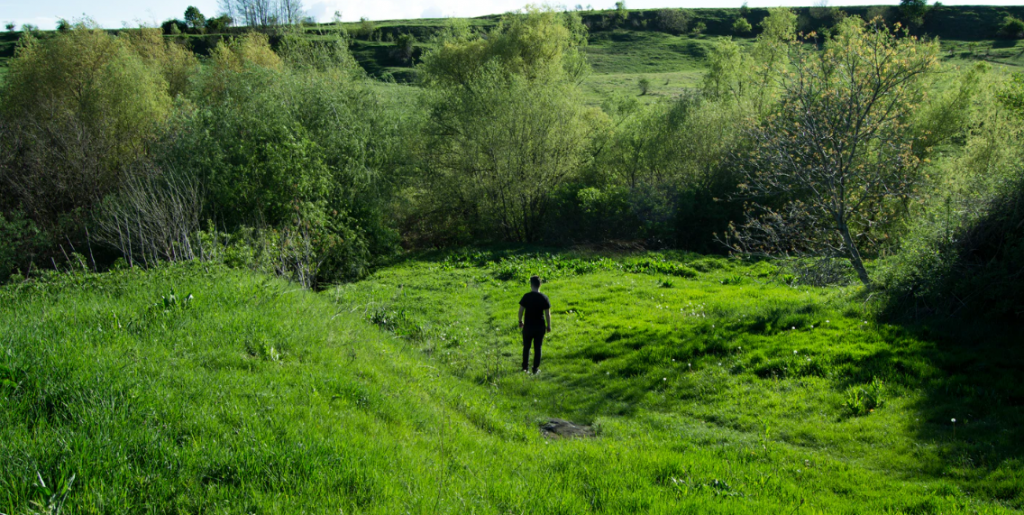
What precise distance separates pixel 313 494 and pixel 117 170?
3233cm

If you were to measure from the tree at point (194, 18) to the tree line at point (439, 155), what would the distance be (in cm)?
8047

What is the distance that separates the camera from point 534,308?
1126 centimetres

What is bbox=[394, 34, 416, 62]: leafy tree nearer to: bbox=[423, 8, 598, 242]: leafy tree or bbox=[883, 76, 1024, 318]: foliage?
bbox=[423, 8, 598, 242]: leafy tree

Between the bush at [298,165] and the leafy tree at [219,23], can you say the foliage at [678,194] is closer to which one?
the bush at [298,165]

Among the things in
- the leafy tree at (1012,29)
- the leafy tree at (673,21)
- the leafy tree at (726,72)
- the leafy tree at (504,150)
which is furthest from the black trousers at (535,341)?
the leafy tree at (1012,29)

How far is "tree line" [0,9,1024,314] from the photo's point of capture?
16.6 m

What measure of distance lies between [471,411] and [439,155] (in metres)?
27.3

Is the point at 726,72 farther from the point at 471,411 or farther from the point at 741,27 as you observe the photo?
the point at 741,27

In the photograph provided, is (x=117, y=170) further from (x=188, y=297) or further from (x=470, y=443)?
(x=470, y=443)

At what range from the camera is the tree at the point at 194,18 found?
106875 millimetres

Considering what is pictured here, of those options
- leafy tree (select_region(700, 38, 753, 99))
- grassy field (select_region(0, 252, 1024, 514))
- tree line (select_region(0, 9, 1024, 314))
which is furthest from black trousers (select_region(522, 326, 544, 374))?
leafy tree (select_region(700, 38, 753, 99))

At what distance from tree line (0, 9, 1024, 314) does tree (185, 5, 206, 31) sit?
80470mm

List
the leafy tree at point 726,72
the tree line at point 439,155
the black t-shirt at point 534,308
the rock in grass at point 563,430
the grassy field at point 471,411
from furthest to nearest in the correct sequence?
the leafy tree at point 726,72, the tree line at point 439,155, the black t-shirt at point 534,308, the rock in grass at point 563,430, the grassy field at point 471,411

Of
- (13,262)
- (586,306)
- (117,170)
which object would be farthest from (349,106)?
(586,306)
